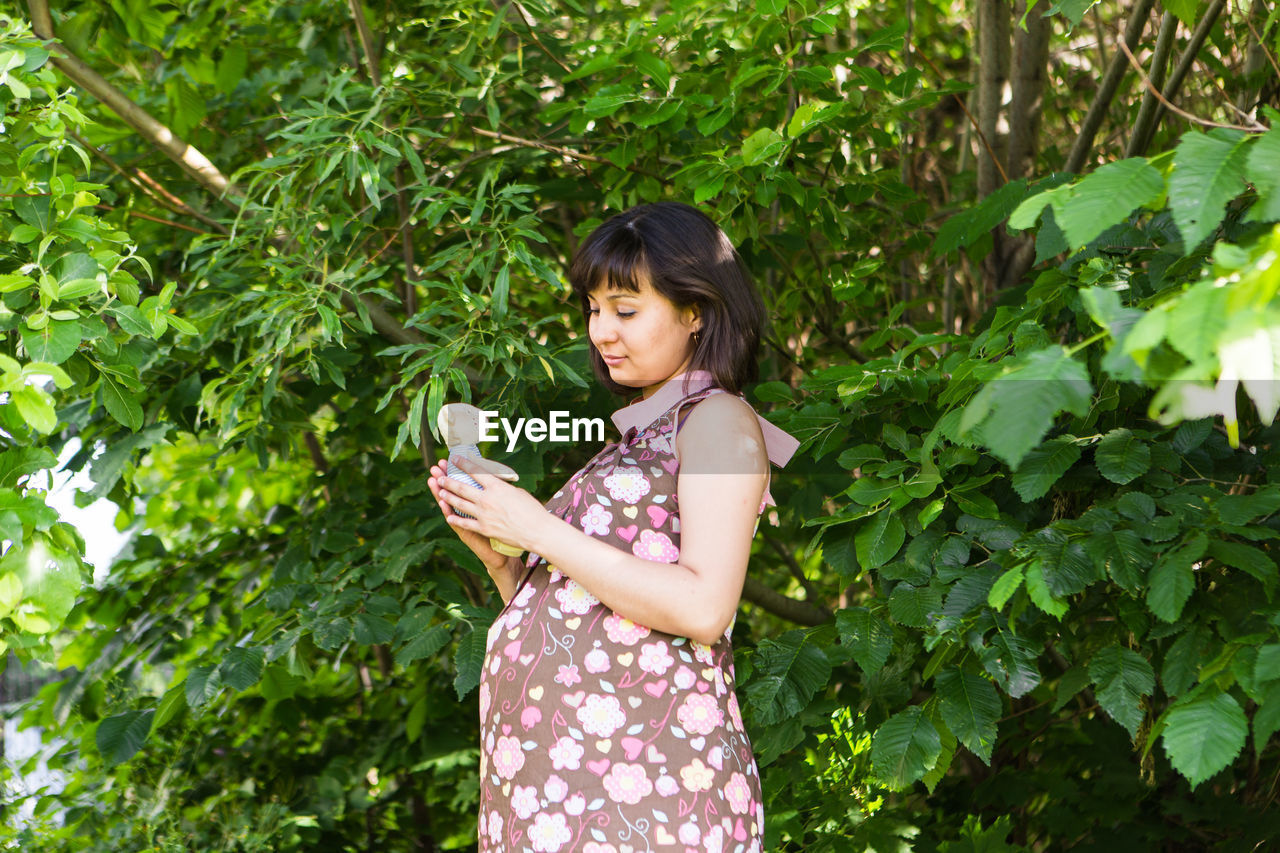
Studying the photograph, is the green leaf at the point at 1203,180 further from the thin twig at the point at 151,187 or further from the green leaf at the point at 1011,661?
the thin twig at the point at 151,187

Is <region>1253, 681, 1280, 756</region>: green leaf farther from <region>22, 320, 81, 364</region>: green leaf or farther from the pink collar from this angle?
<region>22, 320, 81, 364</region>: green leaf

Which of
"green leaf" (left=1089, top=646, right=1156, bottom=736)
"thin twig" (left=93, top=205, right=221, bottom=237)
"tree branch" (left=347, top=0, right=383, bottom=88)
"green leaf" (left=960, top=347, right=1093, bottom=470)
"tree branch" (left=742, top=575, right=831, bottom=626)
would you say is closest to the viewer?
"green leaf" (left=960, top=347, right=1093, bottom=470)

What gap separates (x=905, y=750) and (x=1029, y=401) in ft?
2.46

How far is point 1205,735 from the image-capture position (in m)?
1.10

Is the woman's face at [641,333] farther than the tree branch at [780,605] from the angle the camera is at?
No

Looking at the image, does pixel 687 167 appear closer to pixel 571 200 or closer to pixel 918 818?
pixel 571 200

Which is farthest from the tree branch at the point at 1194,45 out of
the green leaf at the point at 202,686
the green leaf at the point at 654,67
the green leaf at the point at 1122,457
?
the green leaf at the point at 202,686

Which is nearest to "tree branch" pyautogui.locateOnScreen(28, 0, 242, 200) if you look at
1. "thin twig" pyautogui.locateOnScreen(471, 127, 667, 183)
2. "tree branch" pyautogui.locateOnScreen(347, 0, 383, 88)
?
"tree branch" pyautogui.locateOnScreen(347, 0, 383, 88)

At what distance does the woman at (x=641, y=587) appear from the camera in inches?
48.0

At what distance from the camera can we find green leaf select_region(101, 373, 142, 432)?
1.61 m

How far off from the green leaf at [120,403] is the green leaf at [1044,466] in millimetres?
1286

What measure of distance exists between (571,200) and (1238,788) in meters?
2.01

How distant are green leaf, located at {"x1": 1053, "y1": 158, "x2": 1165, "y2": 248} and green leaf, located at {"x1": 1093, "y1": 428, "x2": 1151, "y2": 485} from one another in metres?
0.56

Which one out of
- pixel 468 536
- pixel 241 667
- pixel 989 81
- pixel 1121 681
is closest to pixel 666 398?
pixel 468 536
